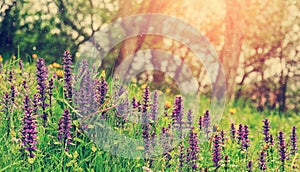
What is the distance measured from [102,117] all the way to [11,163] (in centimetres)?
81

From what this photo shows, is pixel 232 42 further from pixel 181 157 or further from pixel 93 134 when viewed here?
pixel 93 134

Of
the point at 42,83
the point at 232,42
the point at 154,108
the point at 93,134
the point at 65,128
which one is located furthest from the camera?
the point at 232,42

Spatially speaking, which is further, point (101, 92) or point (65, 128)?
point (101, 92)

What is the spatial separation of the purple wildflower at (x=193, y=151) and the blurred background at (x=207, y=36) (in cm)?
413

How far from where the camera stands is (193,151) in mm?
3912

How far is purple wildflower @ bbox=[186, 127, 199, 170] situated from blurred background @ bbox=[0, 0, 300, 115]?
4.13 meters

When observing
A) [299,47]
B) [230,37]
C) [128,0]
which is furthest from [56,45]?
[299,47]

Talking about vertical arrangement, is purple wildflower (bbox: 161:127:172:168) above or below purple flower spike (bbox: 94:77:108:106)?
below

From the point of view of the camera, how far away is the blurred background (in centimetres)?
862

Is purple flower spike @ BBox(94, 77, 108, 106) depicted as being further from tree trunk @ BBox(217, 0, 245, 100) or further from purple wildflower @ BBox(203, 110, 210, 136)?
tree trunk @ BBox(217, 0, 245, 100)

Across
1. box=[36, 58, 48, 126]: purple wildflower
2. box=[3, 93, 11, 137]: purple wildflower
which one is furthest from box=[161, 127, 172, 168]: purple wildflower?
box=[3, 93, 11, 137]: purple wildflower

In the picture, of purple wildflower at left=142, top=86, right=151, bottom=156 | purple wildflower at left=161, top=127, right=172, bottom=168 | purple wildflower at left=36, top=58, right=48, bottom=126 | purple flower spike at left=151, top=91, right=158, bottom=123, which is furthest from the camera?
purple flower spike at left=151, top=91, right=158, bottom=123

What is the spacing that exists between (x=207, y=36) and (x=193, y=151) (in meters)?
5.76

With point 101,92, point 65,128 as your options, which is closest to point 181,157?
point 101,92
